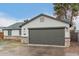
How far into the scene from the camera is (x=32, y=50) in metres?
8.22

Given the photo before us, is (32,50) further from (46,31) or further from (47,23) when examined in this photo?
(47,23)

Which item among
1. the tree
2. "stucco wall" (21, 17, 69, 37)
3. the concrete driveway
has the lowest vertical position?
the concrete driveway

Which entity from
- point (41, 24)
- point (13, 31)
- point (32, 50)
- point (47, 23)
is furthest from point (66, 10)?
point (13, 31)

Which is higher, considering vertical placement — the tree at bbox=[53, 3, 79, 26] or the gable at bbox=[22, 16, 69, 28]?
the tree at bbox=[53, 3, 79, 26]

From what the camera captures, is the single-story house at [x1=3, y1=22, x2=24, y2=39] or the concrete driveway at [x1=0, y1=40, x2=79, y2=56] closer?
the concrete driveway at [x1=0, y1=40, x2=79, y2=56]

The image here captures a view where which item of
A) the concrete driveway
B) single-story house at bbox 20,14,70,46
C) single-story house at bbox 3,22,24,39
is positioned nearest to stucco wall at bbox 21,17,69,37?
single-story house at bbox 20,14,70,46

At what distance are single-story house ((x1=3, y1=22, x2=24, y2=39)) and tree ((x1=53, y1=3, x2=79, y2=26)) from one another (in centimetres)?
89

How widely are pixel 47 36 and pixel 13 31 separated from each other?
0.79 m

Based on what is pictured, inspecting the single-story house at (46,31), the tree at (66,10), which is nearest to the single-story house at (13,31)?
the single-story house at (46,31)

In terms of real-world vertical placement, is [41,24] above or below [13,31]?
above

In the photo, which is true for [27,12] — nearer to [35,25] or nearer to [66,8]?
[35,25]

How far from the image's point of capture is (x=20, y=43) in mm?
8297

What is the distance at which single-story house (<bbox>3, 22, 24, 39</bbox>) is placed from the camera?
828cm

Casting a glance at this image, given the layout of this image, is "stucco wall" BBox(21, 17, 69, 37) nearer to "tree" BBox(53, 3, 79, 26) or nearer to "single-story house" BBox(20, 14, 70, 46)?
"single-story house" BBox(20, 14, 70, 46)
